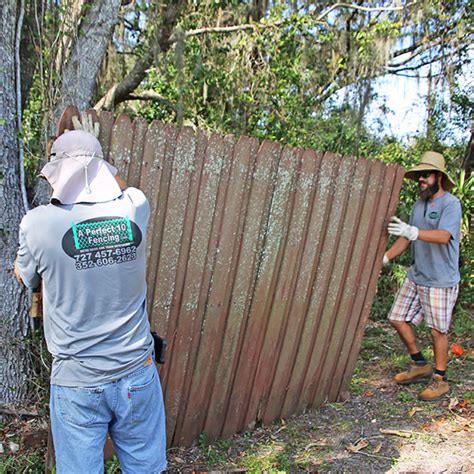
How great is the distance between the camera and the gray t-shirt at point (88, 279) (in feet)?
6.43

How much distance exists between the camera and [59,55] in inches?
152

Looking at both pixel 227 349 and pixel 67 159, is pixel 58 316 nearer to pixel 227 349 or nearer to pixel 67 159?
pixel 67 159

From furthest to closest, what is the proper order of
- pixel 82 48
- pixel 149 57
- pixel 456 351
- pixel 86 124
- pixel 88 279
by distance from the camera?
1. pixel 149 57
2. pixel 456 351
3. pixel 82 48
4. pixel 86 124
5. pixel 88 279

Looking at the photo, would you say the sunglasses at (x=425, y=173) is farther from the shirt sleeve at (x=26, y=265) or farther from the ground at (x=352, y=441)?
the shirt sleeve at (x=26, y=265)

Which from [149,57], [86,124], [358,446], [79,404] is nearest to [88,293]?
[79,404]

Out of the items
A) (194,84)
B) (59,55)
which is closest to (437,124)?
(194,84)

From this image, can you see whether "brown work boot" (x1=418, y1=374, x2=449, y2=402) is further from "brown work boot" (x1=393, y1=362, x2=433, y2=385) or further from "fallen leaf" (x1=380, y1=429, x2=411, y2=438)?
"fallen leaf" (x1=380, y1=429, x2=411, y2=438)

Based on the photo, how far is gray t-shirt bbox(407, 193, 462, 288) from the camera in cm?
396

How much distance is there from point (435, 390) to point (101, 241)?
3.26 m

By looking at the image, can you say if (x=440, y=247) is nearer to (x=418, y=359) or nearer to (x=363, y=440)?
(x=418, y=359)

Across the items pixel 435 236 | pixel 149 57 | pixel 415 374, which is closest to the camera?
pixel 435 236

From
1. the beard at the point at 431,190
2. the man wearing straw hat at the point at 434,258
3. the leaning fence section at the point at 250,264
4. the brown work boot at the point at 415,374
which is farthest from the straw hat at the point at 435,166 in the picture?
the brown work boot at the point at 415,374

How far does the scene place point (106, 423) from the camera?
2.14m

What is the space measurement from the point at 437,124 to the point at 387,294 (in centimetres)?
490
